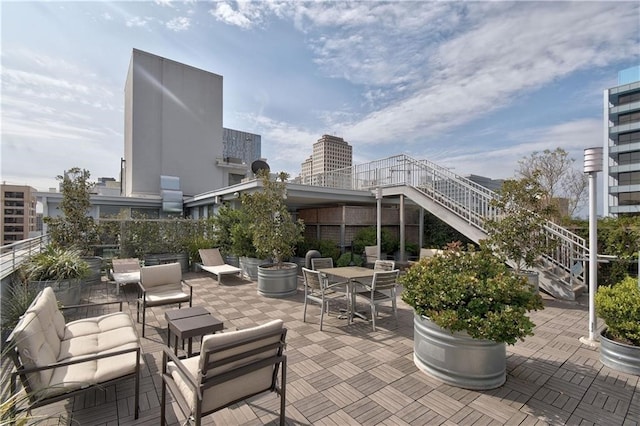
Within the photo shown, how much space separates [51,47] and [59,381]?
5.33 metres

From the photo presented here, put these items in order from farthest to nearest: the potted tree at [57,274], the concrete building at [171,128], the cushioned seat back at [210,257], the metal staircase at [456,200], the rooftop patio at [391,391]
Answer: the concrete building at [171,128], the cushioned seat back at [210,257], the metal staircase at [456,200], the potted tree at [57,274], the rooftop patio at [391,391]

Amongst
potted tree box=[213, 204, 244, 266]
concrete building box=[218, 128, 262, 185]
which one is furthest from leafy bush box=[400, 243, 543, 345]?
concrete building box=[218, 128, 262, 185]

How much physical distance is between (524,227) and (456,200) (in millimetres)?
2870

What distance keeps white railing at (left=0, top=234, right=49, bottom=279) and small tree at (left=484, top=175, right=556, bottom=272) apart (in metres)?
9.37

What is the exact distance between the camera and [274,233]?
7051 millimetres

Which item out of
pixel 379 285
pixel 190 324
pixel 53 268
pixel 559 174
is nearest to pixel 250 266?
pixel 53 268

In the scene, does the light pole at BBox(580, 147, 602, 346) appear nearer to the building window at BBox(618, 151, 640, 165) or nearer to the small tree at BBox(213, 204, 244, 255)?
the small tree at BBox(213, 204, 244, 255)

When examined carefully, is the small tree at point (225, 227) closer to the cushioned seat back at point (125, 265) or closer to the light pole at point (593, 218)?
the cushioned seat back at point (125, 265)

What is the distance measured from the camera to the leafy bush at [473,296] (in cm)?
288

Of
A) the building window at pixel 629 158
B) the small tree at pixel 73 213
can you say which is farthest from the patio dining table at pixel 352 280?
the building window at pixel 629 158

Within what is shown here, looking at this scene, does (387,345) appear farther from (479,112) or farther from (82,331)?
(479,112)

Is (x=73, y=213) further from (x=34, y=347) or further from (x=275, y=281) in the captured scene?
(x=34, y=347)

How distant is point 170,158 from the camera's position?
63.1 ft

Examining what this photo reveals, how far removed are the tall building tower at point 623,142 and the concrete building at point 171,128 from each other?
46.7 m
